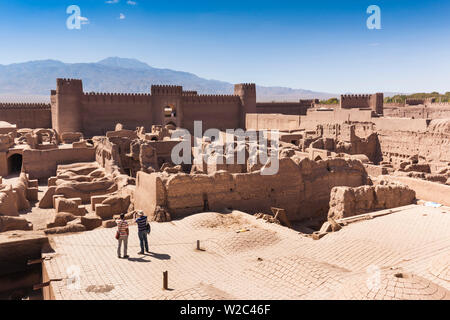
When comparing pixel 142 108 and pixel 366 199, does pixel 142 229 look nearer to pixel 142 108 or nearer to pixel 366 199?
pixel 366 199

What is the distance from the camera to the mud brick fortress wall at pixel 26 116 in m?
38.2

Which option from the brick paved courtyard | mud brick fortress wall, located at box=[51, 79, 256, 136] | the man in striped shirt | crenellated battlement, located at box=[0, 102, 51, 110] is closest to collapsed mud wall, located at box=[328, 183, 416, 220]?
the brick paved courtyard

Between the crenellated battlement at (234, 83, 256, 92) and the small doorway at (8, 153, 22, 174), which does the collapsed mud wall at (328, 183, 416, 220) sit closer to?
the small doorway at (8, 153, 22, 174)

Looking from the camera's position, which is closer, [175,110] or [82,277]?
[82,277]

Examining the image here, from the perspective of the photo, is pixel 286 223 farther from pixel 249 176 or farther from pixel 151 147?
pixel 151 147

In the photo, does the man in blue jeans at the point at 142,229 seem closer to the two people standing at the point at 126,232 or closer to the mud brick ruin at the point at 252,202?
the two people standing at the point at 126,232

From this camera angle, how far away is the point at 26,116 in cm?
3900

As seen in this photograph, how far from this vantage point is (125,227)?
906cm

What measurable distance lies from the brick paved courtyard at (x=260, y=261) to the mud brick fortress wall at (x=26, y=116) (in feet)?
105

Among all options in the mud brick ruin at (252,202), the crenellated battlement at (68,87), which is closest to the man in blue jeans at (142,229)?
the mud brick ruin at (252,202)

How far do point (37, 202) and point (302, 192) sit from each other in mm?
11112

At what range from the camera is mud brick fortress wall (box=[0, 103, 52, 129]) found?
125 feet

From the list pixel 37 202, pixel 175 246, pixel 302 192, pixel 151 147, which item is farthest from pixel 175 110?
pixel 175 246

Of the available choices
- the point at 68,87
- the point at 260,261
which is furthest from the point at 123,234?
the point at 68,87
